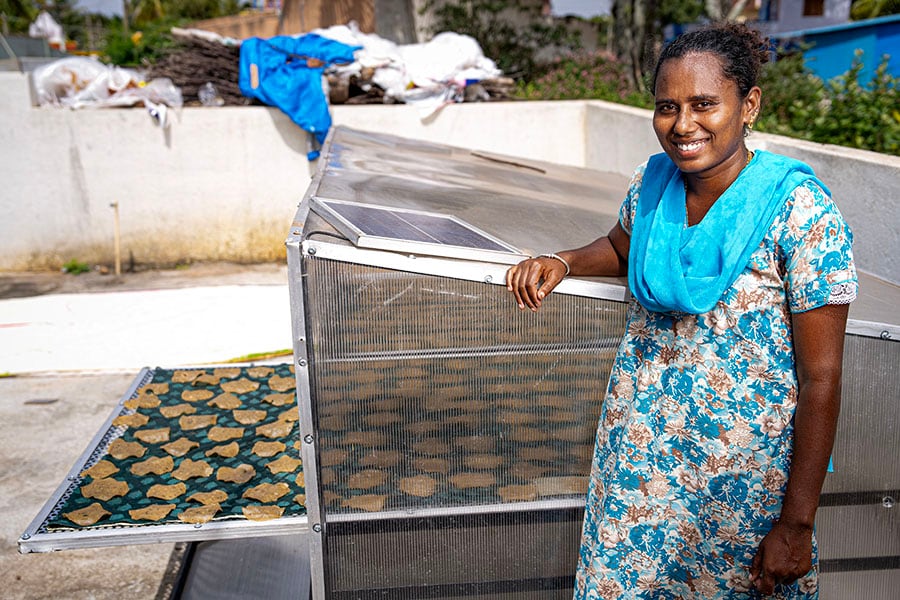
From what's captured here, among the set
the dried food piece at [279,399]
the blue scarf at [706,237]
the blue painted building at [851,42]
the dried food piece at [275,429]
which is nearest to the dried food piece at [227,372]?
the dried food piece at [279,399]

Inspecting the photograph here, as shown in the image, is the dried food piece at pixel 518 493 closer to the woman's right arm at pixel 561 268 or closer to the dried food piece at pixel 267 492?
the woman's right arm at pixel 561 268

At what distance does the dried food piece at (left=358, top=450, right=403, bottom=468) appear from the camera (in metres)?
1.82

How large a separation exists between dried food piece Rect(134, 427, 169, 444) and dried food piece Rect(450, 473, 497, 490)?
4.28 feet

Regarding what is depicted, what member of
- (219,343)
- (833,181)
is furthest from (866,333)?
(219,343)

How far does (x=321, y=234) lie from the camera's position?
171 centimetres

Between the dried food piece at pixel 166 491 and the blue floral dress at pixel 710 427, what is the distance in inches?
49.9

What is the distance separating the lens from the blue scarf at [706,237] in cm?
136

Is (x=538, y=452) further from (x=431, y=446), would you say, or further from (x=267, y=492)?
(x=267, y=492)

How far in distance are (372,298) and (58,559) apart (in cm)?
199

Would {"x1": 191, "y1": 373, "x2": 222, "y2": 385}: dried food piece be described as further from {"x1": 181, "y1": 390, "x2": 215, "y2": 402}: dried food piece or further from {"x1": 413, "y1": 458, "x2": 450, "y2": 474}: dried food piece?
{"x1": 413, "y1": 458, "x2": 450, "y2": 474}: dried food piece

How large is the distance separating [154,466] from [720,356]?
183 centimetres

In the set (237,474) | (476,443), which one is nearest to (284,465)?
(237,474)

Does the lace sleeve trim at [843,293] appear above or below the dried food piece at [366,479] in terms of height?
above

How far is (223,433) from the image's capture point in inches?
110
